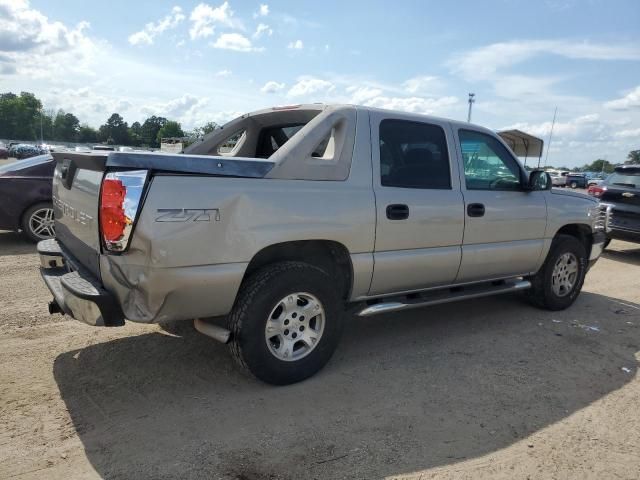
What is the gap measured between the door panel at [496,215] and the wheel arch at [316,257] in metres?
1.25

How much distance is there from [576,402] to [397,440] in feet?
4.85

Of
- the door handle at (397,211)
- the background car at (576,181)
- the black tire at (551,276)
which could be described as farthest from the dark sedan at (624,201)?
the background car at (576,181)

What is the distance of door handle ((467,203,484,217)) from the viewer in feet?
14.7

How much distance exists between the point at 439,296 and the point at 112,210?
112 inches

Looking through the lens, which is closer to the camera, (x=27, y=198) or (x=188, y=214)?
(x=188, y=214)

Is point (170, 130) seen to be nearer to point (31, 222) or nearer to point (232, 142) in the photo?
point (31, 222)

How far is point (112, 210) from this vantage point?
2.94 metres

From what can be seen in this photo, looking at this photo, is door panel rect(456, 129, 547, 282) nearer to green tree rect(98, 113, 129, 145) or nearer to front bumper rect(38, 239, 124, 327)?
front bumper rect(38, 239, 124, 327)

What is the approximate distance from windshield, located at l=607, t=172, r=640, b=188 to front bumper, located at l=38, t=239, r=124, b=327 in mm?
9694

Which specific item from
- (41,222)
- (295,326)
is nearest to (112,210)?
(295,326)

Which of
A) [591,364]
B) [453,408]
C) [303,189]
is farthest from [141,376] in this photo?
[591,364]

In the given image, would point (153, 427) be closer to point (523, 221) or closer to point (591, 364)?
point (591, 364)

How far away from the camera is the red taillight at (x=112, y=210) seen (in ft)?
9.52

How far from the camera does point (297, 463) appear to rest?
9.05ft
